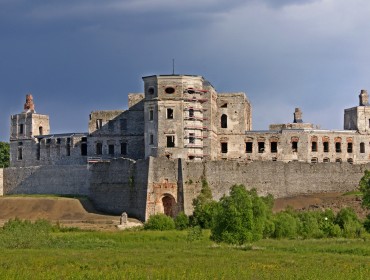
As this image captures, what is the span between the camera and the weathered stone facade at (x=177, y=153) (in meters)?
95.4

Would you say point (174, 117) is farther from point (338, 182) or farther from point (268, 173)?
point (338, 182)

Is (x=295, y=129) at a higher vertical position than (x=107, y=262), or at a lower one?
higher

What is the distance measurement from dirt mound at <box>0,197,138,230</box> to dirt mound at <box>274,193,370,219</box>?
1683 centimetres

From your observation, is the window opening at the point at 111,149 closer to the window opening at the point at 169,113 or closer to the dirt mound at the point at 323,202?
the window opening at the point at 169,113

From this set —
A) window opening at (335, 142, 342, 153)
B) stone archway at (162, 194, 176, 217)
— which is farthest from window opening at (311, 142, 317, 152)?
stone archway at (162, 194, 176, 217)

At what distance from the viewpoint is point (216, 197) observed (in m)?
96.2

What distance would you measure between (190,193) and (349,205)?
15.3 m

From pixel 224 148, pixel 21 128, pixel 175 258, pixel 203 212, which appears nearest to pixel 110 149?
pixel 224 148

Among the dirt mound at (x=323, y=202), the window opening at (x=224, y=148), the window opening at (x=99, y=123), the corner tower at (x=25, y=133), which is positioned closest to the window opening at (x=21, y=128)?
the corner tower at (x=25, y=133)

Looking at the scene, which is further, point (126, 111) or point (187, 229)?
point (126, 111)

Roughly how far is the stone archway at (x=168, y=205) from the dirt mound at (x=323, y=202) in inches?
389

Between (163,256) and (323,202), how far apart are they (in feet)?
109

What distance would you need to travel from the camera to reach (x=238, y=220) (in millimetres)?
76188

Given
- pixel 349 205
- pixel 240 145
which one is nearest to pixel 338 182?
pixel 349 205
